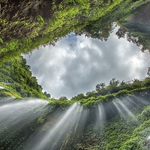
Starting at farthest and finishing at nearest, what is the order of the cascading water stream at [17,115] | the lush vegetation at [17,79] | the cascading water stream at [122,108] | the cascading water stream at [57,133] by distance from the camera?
the lush vegetation at [17,79], the cascading water stream at [17,115], the cascading water stream at [122,108], the cascading water stream at [57,133]

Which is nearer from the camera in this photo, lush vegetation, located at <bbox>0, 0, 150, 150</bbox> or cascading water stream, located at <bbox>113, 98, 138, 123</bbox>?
lush vegetation, located at <bbox>0, 0, 150, 150</bbox>

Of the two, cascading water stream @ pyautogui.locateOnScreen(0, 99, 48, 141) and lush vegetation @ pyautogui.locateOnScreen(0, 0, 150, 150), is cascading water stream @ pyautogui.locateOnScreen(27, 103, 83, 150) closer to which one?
lush vegetation @ pyautogui.locateOnScreen(0, 0, 150, 150)

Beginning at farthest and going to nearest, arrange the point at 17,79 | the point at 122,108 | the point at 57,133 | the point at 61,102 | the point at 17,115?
the point at 17,79
the point at 61,102
the point at 17,115
the point at 122,108
the point at 57,133

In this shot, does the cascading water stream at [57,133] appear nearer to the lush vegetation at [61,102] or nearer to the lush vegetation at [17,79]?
the lush vegetation at [61,102]

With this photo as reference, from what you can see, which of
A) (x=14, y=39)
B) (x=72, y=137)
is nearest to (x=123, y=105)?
(x=72, y=137)

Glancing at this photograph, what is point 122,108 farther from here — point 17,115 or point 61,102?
point 17,115

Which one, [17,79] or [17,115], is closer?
[17,115]

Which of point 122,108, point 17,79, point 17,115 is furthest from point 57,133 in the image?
point 17,79

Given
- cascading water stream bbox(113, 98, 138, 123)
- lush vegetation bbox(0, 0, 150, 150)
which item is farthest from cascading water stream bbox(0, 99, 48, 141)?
cascading water stream bbox(113, 98, 138, 123)

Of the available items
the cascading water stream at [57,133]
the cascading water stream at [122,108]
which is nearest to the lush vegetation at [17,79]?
the cascading water stream at [57,133]

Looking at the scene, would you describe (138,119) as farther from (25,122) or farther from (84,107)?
(25,122)

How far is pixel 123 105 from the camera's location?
14.5m

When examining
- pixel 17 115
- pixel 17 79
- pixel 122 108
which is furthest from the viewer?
pixel 17 79

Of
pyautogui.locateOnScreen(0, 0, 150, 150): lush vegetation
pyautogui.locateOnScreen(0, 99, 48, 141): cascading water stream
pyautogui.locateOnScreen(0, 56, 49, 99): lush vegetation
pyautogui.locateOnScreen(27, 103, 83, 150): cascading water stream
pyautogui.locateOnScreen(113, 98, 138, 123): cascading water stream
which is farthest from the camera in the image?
pyautogui.locateOnScreen(0, 56, 49, 99): lush vegetation
